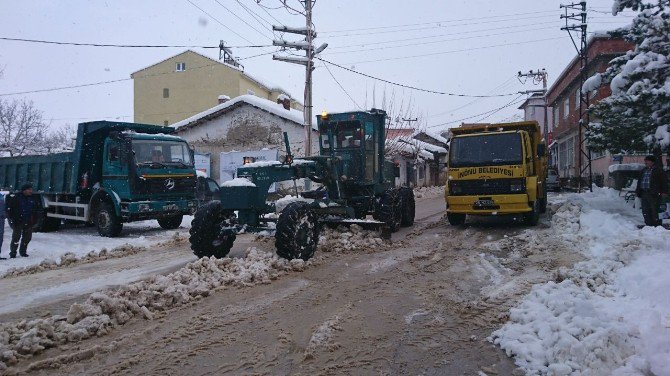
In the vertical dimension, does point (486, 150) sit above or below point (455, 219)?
above

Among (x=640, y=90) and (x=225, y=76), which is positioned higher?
(x=225, y=76)

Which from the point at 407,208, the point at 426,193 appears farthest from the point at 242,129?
the point at 407,208

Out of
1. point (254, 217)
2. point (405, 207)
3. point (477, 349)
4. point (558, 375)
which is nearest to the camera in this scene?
point (558, 375)

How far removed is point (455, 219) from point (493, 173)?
1.65 m

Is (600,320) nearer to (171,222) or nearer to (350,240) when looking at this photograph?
(350,240)

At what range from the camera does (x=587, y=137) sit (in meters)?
14.7

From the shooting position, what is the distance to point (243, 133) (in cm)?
2641

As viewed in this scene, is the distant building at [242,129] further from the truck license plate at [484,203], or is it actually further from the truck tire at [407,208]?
the truck license plate at [484,203]

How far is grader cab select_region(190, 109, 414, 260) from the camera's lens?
312 inches

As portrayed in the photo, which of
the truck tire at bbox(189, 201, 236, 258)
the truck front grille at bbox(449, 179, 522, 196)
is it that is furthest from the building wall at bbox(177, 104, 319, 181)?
the truck tire at bbox(189, 201, 236, 258)

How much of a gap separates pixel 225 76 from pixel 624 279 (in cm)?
4024

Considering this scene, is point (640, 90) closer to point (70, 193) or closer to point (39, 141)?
point (70, 193)

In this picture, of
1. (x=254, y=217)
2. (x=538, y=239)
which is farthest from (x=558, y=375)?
(x=538, y=239)

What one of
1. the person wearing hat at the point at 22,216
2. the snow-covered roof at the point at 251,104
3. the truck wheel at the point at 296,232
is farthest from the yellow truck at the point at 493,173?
the snow-covered roof at the point at 251,104
